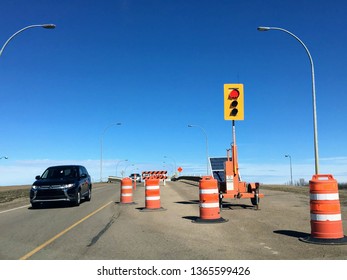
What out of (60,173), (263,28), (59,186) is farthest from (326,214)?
(60,173)

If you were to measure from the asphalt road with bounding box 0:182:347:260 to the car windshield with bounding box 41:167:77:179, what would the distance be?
487cm

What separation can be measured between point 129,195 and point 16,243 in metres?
10.6

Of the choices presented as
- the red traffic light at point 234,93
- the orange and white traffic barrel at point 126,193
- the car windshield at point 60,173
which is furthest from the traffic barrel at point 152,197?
the car windshield at point 60,173

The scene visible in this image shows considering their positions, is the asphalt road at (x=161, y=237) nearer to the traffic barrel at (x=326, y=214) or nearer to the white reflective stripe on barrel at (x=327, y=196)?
the traffic barrel at (x=326, y=214)

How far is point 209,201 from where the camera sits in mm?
12141

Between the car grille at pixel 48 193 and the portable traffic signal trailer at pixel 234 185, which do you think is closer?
the portable traffic signal trailer at pixel 234 185

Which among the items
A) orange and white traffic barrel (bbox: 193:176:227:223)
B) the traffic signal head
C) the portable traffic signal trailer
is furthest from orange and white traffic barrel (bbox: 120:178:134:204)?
orange and white traffic barrel (bbox: 193:176:227:223)

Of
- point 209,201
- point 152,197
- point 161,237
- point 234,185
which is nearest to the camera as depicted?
point 161,237

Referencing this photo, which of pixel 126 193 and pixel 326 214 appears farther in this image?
pixel 126 193

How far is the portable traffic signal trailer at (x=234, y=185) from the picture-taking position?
50.2ft

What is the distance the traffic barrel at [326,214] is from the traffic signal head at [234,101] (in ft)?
21.7

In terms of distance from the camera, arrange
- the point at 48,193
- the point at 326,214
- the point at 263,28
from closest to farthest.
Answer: the point at 326,214, the point at 48,193, the point at 263,28

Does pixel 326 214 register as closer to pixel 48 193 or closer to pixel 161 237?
pixel 161 237

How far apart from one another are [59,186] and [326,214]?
1244cm
